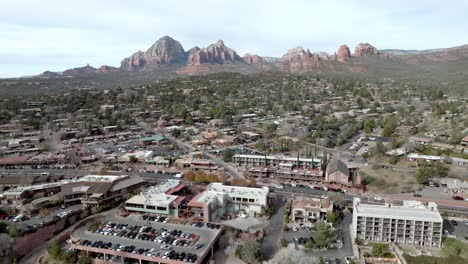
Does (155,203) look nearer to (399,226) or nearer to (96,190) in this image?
A: (96,190)

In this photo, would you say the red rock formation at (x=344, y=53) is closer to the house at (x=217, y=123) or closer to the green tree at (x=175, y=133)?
the house at (x=217, y=123)

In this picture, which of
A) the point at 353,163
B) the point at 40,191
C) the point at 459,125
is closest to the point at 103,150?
the point at 40,191

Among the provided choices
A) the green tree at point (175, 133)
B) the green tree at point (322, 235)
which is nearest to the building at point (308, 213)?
the green tree at point (322, 235)

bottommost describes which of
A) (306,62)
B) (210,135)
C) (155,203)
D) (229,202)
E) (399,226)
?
(399,226)

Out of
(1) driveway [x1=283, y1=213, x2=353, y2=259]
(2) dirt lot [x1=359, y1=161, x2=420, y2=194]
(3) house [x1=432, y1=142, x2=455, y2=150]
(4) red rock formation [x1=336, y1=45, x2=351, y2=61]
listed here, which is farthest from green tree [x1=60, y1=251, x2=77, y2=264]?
(4) red rock formation [x1=336, y1=45, x2=351, y2=61]

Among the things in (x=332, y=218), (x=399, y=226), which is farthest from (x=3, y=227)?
(x=399, y=226)

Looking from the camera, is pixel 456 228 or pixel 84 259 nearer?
pixel 84 259

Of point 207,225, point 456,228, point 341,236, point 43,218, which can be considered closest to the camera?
point 341,236
